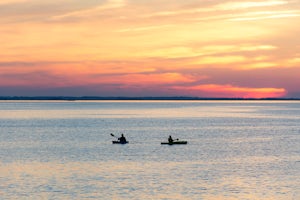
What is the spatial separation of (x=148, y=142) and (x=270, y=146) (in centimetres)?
1859

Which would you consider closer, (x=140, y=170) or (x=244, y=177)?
(x=244, y=177)

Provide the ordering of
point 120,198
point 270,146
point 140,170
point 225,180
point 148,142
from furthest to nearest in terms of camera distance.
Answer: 1. point 148,142
2. point 270,146
3. point 140,170
4. point 225,180
5. point 120,198

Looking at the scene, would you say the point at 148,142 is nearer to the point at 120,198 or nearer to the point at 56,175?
the point at 56,175

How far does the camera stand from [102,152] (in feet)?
244

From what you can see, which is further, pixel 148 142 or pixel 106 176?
pixel 148 142

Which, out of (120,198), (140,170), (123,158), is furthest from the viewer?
(123,158)

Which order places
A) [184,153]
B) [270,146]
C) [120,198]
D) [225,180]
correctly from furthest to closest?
1. [270,146]
2. [184,153]
3. [225,180]
4. [120,198]

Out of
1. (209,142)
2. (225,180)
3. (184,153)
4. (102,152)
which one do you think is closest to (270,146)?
(209,142)

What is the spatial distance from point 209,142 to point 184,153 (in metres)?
19.2

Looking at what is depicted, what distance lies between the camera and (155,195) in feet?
140

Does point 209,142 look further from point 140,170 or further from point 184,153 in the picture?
Result: point 140,170

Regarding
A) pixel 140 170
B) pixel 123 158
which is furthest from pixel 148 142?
pixel 140 170

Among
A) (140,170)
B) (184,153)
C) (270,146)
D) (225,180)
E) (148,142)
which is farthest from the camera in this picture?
(148,142)

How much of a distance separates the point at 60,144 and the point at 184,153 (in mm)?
22160
